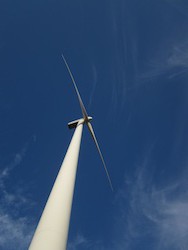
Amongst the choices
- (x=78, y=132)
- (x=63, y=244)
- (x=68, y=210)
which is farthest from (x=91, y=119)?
(x=63, y=244)

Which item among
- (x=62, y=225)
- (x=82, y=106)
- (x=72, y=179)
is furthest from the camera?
(x=82, y=106)

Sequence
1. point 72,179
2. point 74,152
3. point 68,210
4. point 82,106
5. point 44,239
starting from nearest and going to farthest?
point 44,239 → point 68,210 → point 72,179 → point 74,152 → point 82,106

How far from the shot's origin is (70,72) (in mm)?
29000

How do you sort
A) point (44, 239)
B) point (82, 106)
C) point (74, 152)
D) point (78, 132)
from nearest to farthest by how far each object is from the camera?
point (44, 239) < point (74, 152) < point (78, 132) < point (82, 106)

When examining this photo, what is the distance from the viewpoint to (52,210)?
10.9m

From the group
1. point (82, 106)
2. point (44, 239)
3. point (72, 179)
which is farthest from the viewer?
point (82, 106)

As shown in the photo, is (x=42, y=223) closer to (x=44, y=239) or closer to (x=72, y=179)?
(x=44, y=239)

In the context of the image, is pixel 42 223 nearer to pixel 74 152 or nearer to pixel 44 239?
pixel 44 239

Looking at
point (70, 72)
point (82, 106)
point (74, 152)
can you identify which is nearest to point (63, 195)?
point (74, 152)

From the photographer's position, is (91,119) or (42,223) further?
(91,119)

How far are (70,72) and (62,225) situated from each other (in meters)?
21.0

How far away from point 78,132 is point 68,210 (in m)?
10.3

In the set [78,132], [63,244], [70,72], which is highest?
[70,72]

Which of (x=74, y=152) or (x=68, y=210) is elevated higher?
(x=74, y=152)
